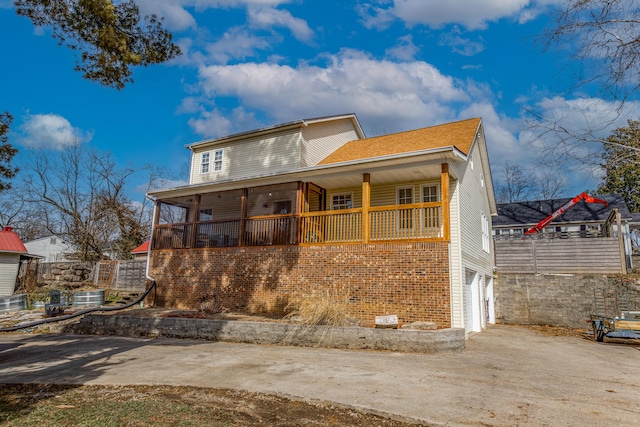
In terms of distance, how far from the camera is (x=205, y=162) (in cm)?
1891

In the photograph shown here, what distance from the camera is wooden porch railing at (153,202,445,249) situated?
37.9ft

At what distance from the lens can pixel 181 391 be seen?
5.55 m

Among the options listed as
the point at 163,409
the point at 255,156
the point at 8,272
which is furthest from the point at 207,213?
the point at 163,409

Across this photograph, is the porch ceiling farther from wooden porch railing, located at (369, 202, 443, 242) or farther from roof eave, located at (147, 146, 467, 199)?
wooden porch railing, located at (369, 202, 443, 242)

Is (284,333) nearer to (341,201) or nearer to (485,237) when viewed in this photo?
(341,201)

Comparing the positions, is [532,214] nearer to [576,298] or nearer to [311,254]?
[576,298]

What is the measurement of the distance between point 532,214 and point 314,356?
2738 centimetres

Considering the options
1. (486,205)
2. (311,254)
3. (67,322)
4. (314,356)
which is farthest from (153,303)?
(486,205)

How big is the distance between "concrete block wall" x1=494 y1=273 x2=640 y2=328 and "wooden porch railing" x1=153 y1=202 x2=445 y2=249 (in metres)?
6.40

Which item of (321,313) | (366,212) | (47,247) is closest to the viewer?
(321,313)

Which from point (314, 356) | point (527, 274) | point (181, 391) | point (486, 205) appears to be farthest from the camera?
point (486, 205)

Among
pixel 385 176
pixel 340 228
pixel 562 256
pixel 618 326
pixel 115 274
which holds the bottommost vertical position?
pixel 618 326

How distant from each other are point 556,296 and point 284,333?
11.4 m

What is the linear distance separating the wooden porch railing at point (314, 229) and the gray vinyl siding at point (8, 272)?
42.3 feet
